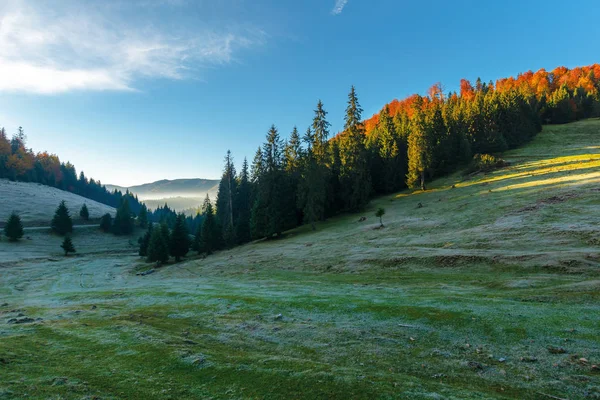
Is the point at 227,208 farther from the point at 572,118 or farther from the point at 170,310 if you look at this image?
the point at 572,118

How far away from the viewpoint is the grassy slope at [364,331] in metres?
7.67

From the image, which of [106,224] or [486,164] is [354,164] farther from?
[106,224]

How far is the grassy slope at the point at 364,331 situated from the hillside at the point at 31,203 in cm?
9587

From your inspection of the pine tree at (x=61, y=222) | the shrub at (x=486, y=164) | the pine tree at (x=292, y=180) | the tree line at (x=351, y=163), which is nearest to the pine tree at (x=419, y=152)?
the tree line at (x=351, y=163)

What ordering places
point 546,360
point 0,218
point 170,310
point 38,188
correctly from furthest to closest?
point 38,188, point 0,218, point 170,310, point 546,360

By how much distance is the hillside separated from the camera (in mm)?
107938

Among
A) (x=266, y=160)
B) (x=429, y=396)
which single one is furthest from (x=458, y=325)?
(x=266, y=160)

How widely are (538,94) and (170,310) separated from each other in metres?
172

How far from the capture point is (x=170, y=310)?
17562 mm

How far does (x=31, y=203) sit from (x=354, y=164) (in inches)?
5083

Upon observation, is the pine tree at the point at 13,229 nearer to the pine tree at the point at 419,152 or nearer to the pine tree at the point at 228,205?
the pine tree at the point at 228,205

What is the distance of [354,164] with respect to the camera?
6862cm

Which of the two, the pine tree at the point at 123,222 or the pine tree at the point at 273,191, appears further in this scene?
the pine tree at the point at 123,222

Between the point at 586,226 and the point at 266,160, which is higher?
the point at 266,160
